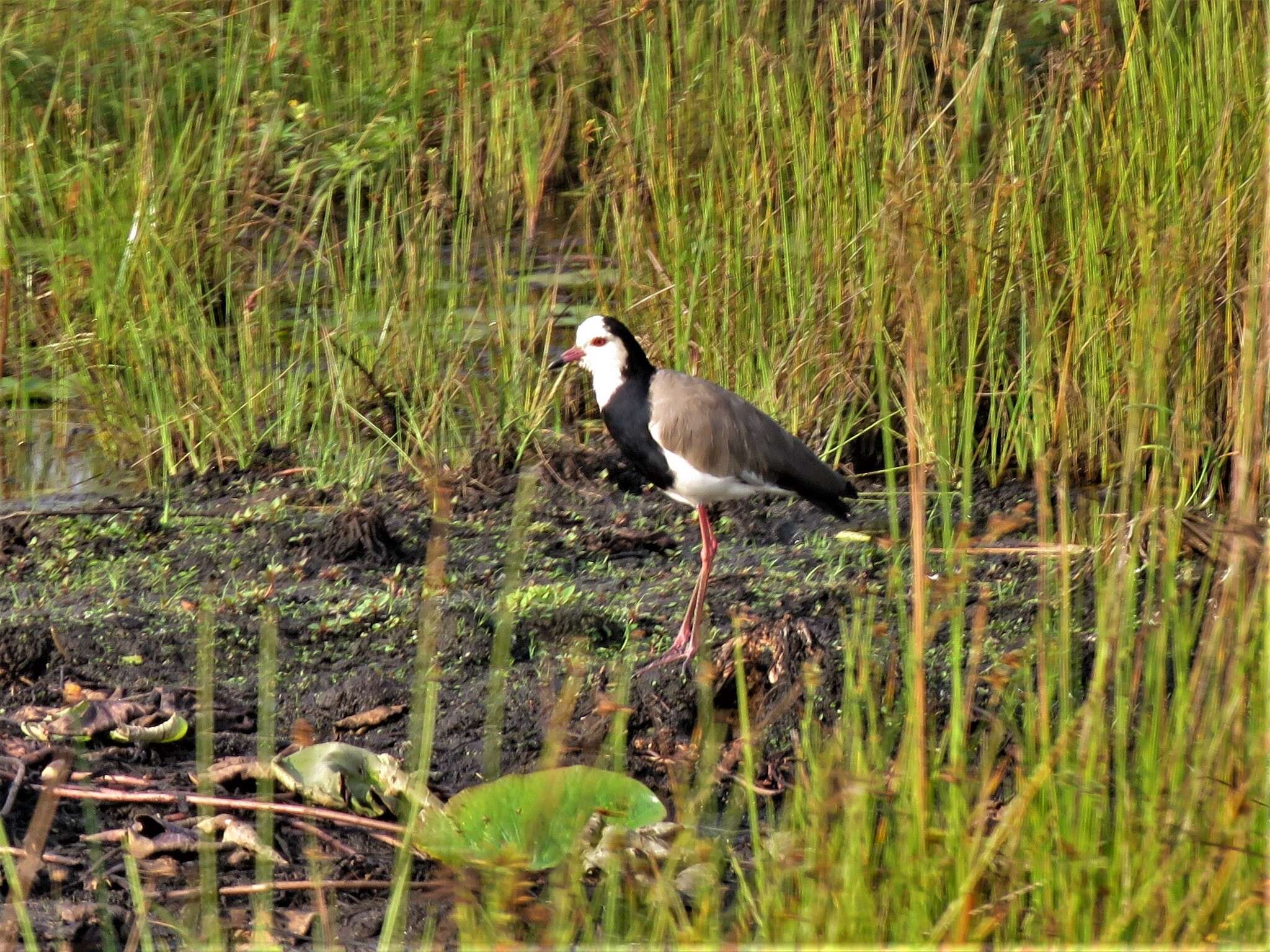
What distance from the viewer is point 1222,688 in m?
2.54

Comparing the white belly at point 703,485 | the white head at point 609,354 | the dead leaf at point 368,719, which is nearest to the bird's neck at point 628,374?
the white head at point 609,354

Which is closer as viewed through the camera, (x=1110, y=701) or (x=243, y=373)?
(x=1110, y=701)

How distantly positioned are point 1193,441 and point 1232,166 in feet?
2.87

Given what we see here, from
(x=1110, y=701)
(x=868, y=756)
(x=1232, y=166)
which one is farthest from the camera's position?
(x=1232, y=166)

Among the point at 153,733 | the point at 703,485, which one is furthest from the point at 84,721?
the point at 703,485

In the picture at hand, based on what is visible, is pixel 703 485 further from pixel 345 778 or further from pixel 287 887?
pixel 287 887

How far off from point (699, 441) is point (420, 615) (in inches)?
31.3

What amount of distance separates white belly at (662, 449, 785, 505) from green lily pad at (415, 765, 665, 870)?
4.62 ft

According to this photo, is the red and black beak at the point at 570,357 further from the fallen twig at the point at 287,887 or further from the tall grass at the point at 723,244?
the fallen twig at the point at 287,887

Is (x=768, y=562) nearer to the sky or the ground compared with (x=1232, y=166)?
nearer to the ground

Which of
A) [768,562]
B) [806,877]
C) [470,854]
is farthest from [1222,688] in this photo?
[768,562]

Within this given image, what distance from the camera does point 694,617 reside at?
382cm

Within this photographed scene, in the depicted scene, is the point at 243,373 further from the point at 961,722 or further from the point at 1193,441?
the point at 961,722

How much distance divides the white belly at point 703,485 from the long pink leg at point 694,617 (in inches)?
1.4
